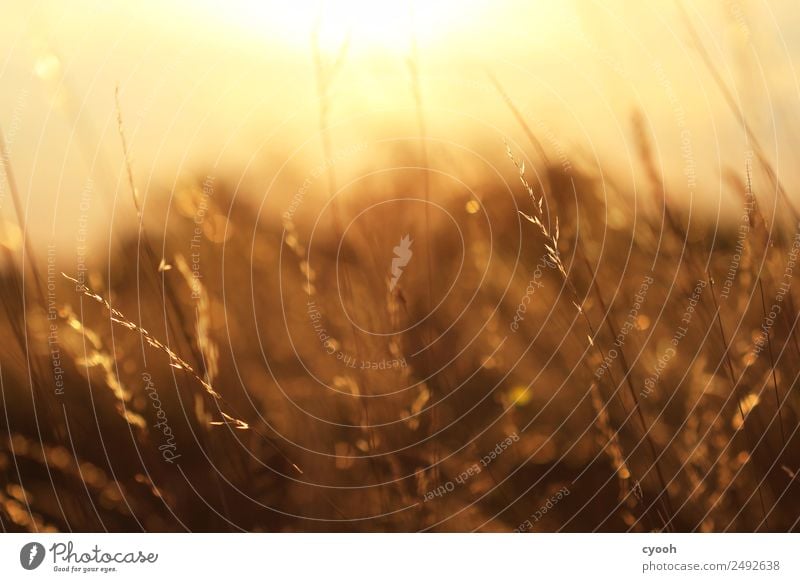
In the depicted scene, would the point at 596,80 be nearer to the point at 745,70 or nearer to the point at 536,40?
the point at 536,40

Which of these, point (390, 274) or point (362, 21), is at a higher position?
→ point (362, 21)

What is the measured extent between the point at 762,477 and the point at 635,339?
364 mm

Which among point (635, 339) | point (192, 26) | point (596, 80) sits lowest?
point (635, 339)

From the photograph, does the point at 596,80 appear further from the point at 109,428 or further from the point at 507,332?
the point at 109,428

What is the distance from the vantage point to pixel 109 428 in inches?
60.1

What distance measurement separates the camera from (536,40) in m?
1.55

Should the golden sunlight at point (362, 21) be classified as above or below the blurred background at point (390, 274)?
above

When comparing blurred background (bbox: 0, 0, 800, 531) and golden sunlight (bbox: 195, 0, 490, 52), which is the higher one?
golden sunlight (bbox: 195, 0, 490, 52)

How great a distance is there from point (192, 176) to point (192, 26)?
29 cm

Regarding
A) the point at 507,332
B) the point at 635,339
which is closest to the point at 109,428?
the point at 507,332

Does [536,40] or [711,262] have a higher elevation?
[536,40]
